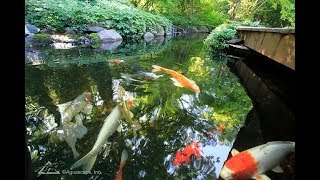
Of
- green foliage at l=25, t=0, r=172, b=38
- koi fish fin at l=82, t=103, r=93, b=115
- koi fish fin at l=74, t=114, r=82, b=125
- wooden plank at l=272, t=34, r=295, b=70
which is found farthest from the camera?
green foliage at l=25, t=0, r=172, b=38

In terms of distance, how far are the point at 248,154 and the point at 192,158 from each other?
525 mm

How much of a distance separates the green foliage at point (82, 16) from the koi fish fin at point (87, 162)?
38.4ft

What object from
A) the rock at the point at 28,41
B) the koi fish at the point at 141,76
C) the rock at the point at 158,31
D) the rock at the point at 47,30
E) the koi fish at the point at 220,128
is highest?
the rock at the point at 158,31

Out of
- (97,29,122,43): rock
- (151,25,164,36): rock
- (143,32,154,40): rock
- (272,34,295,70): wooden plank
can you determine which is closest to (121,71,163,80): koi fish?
(272,34,295,70): wooden plank

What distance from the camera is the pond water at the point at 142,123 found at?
85.9 inches

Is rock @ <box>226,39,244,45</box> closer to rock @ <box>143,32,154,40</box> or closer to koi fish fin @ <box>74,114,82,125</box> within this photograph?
rock @ <box>143,32,154,40</box>

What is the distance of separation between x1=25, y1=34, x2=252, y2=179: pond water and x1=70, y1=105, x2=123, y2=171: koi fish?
0.14 feet

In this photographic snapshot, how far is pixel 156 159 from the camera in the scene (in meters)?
2.33

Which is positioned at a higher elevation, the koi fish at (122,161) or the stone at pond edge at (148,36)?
the stone at pond edge at (148,36)

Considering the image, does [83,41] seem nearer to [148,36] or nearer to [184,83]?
[148,36]

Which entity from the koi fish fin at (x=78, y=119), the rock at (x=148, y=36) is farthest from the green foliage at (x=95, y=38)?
the koi fish fin at (x=78, y=119)

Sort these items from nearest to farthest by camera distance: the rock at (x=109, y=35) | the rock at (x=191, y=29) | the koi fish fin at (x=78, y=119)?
the koi fish fin at (x=78, y=119)
the rock at (x=109, y=35)
the rock at (x=191, y=29)

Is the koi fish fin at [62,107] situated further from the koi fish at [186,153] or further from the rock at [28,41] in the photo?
the rock at [28,41]

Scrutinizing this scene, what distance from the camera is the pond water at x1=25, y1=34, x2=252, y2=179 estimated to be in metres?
2.18
